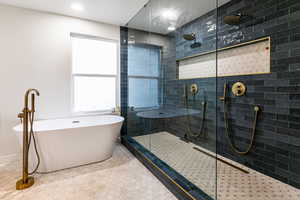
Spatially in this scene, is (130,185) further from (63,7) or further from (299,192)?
(63,7)

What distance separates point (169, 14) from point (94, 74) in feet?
5.86

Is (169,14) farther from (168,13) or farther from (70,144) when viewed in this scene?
(70,144)

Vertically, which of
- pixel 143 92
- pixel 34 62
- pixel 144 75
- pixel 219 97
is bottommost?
pixel 219 97

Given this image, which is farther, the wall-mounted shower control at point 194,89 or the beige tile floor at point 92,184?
the wall-mounted shower control at point 194,89

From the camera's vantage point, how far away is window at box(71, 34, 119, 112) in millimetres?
2869

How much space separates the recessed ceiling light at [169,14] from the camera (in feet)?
8.16

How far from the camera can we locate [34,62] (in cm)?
249

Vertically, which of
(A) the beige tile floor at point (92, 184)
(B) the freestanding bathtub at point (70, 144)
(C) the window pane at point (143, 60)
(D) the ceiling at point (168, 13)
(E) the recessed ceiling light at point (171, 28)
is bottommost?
(A) the beige tile floor at point (92, 184)

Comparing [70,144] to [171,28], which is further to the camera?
[171,28]

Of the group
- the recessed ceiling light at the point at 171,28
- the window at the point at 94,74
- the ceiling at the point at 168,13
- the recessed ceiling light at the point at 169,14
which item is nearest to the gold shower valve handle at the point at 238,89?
the ceiling at the point at 168,13

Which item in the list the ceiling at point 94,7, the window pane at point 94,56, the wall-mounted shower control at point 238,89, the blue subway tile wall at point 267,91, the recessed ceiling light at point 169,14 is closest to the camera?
the blue subway tile wall at point 267,91

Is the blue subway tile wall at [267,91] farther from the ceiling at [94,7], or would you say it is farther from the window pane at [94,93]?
the window pane at [94,93]

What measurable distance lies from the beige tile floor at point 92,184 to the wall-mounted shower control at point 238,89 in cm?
165

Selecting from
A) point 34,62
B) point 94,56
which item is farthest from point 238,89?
point 34,62
